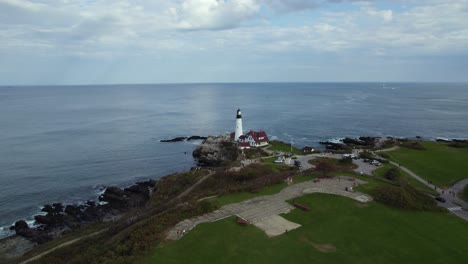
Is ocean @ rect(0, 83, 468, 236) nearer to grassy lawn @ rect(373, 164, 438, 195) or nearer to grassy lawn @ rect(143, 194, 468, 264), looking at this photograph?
grassy lawn @ rect(143, 194, 468, 264)

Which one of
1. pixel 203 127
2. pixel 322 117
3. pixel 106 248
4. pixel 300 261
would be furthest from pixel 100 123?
pixel 300 261

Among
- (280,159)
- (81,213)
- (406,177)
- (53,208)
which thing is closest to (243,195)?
(280,159)

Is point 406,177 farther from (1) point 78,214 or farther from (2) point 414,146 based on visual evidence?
(1) point 78,214

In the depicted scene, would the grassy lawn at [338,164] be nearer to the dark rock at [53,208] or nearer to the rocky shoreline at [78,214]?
the rocky shoreline at [78,214]

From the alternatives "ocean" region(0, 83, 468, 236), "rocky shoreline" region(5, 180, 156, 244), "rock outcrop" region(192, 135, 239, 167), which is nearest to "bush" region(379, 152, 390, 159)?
"ocean" region(0, 83, 468, 236)

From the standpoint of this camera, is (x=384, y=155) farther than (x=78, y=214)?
Yes

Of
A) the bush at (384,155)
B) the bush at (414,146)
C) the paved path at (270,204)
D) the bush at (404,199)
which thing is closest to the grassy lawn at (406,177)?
the bush at (384,155)

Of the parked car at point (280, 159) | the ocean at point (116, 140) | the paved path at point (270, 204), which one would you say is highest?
the paved path at point (270, 204)

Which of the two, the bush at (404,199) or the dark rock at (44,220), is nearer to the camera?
the bush at (404,199)
